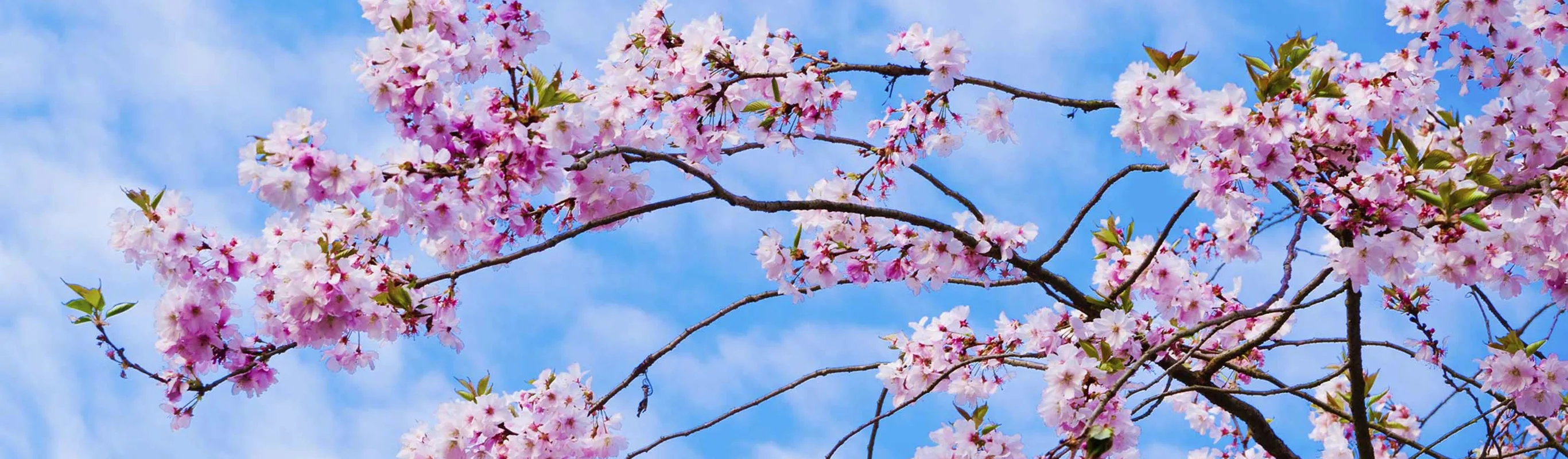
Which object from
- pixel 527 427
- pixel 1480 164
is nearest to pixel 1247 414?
pixel 1480 164

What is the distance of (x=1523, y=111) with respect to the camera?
4.10 meters

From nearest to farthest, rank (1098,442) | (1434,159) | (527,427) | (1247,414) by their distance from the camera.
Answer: (1098,442) < (1434,159) < (527,427) < (1247,414)

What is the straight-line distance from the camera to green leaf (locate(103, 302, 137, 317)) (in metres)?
3.43

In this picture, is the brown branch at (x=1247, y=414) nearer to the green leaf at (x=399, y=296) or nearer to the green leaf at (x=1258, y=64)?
the green leaf at (x=1258, y=64)

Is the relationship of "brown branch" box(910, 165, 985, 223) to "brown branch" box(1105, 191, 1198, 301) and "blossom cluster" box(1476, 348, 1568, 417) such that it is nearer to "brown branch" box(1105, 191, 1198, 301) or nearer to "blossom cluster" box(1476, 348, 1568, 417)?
"brown branch" box(1105, 191, 1198, 301)

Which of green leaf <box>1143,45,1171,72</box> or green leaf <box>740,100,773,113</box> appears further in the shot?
green leaf <box>740,100,773,113</box>

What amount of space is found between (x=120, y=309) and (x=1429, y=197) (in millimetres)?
3836

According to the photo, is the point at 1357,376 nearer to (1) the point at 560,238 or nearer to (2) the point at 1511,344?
(2) the point at 1511,344

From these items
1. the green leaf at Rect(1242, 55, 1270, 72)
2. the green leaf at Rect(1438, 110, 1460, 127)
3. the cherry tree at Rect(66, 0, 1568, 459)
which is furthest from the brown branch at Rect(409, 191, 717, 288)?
the green leaf at Rect(1438, 110, 1460, 127)

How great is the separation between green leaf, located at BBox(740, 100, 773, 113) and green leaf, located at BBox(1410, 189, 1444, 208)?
6.97 ft

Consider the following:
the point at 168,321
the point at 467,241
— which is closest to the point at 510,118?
the point at 467,241

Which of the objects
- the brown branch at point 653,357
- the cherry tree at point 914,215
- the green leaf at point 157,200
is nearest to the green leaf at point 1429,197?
the cherry tree at point 914,215

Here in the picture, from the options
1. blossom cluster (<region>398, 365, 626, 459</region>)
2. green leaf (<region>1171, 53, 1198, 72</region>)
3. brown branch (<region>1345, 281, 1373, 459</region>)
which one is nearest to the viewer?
green leaf (<region>1171, 53, 1198, 72</region>)

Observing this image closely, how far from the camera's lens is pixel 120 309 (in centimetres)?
343
